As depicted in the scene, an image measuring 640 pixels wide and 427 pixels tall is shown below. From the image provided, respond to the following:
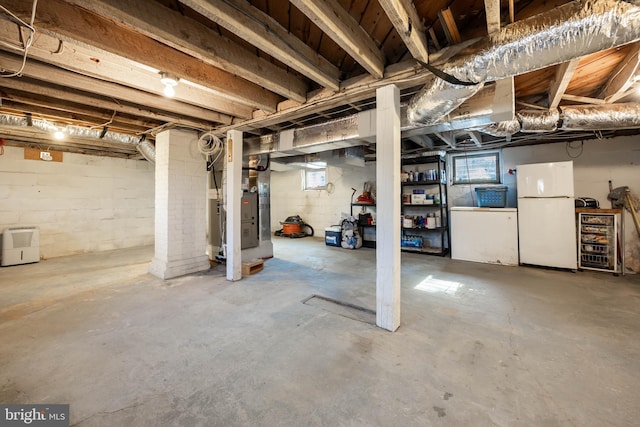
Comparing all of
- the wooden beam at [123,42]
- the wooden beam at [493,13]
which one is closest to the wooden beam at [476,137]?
the wooden beam at [493,13]

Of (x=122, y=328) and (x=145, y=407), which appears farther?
(x=122, y=328)

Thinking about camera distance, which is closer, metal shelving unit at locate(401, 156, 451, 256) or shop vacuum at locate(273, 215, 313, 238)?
metal shelving unit at locate(401, 156, 451, 256)

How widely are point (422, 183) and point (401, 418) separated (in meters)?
4.74

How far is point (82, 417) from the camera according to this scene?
51.8 inches

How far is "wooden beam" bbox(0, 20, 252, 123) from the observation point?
1.82 meters

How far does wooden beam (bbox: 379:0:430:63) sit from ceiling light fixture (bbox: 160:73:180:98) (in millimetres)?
1872

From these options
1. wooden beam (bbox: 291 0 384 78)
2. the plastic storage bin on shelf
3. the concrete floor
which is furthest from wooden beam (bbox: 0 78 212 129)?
the plastic storage bin on shelf

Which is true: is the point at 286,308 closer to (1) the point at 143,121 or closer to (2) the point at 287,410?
(2) the point at 287,410

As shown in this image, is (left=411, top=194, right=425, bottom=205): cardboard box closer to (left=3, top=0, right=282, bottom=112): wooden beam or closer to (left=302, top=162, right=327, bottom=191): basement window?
(left=302, top=162, right=327, bottom=191): basement window

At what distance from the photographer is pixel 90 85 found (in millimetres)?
2373

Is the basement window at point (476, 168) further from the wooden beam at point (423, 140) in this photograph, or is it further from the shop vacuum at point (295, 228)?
the shop vacuum at point (295, 228)

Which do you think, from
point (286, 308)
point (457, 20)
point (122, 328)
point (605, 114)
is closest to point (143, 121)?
point (122, 328)

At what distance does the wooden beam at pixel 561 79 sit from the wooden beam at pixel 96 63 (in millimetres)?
3495

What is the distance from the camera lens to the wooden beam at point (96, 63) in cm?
182
